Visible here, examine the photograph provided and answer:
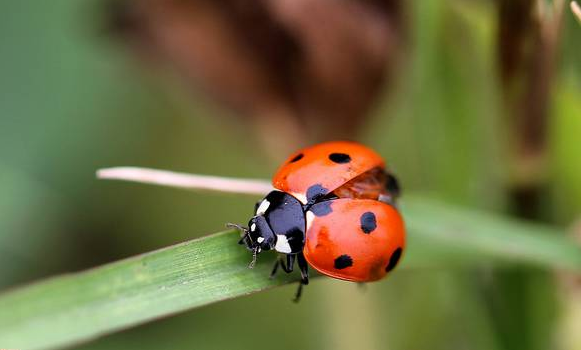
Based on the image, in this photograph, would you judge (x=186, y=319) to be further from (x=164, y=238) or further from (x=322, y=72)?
(x=322, y=72)

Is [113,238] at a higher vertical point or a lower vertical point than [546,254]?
lower

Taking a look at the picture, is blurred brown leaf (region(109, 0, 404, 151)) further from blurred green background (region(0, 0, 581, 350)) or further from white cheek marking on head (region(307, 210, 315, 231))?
white cheek marking on head (region(307, 210, 315, 231))

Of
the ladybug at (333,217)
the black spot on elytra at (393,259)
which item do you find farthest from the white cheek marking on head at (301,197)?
the black spot on elytra at (393,259)

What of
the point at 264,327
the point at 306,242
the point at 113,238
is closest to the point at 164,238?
the point at 113,238

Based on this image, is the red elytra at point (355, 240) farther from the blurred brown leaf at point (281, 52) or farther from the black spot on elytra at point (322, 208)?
the blurred brown leaf at point (281, 52)

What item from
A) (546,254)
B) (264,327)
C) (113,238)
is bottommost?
(264,327)

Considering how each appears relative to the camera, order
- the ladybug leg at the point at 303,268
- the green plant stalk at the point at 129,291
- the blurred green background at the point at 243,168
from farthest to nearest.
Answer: the blurred green background at the point at 243,168, the ladybug leg at the point at 303,268, the green plant stalk at the point at 129,291

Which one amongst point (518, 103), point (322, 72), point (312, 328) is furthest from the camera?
point (312, 328)
